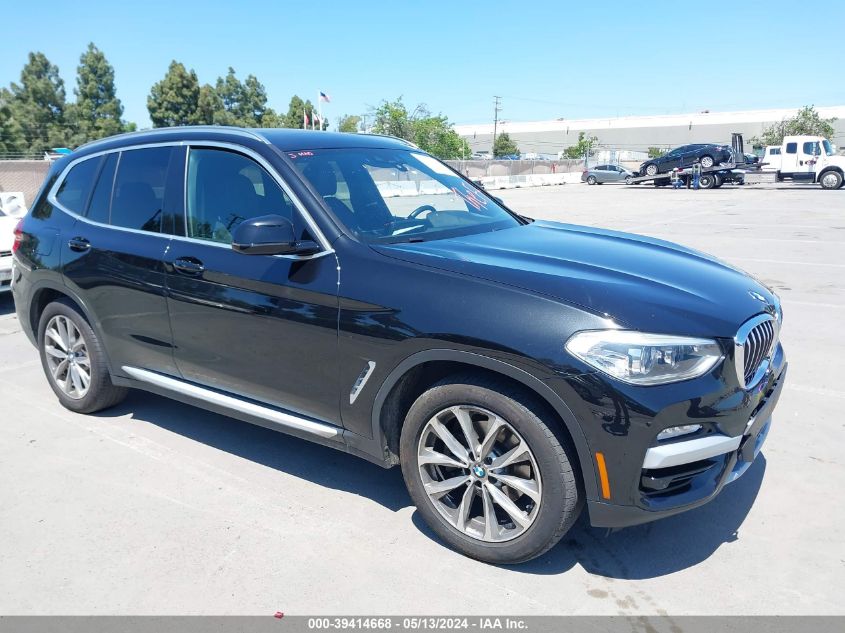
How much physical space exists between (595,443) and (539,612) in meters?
0.72

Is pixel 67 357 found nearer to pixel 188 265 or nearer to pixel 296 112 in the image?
pixel 188 265

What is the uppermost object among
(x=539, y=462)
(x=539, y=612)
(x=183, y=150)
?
(x=183, y=150)

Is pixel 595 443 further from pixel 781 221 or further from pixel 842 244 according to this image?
pixel 781 221

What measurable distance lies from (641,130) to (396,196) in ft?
369

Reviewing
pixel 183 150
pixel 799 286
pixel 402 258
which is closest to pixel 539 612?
pixel 402 258

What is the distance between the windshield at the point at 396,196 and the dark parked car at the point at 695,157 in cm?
3332

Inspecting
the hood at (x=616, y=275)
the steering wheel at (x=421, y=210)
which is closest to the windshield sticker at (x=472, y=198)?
the steering wheel at (x=421, y=210)

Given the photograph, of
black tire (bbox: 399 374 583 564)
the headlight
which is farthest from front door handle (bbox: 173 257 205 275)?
the headlight

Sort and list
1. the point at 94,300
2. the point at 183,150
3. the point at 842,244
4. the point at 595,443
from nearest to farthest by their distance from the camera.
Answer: the point at 595,443
the point at 183,150
the point at 94,300
the point at 842,244

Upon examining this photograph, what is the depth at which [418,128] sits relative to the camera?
6550 centimetres

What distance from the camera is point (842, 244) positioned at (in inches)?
495

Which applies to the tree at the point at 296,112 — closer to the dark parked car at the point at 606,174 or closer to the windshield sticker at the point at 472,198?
the dark parked car at the point at 606,174

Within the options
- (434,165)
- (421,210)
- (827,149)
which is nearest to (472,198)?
(434,165)

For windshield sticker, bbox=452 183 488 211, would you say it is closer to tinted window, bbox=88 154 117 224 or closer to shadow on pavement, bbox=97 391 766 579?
shadow on pavement, bbox=97 391 766 579
